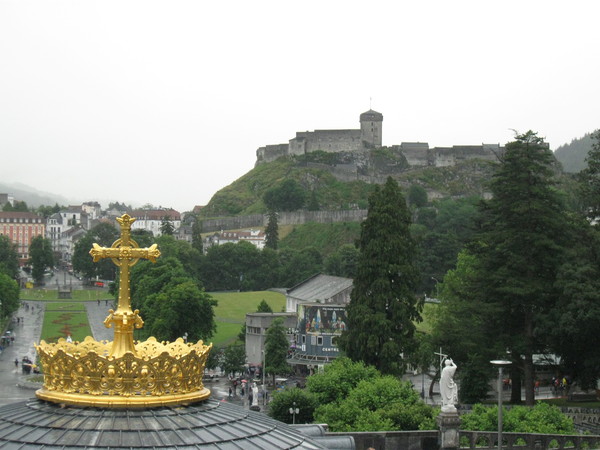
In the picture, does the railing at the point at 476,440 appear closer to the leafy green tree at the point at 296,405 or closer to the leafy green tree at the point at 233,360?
the leafy green tree at the point at 296,405

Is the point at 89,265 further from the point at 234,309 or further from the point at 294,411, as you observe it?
the point at 294,411

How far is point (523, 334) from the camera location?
149ft

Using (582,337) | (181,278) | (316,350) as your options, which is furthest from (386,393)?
(181,278)

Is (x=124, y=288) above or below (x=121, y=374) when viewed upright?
above

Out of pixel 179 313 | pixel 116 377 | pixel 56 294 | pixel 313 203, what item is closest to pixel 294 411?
pixel 116 377

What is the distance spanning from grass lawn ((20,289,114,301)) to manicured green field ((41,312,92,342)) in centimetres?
1914

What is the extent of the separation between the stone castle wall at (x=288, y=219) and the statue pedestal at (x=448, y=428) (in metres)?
134

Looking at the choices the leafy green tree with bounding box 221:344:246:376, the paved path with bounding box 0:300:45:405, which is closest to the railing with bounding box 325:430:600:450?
the paved path with bounding box 0:300:45:405

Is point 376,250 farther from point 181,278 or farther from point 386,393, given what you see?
point 181,278

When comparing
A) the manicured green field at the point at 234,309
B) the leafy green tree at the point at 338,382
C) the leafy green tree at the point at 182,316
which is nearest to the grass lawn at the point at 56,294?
the manicured green field at the point at 234,309

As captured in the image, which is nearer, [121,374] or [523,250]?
[121,374]

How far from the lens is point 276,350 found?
227ft

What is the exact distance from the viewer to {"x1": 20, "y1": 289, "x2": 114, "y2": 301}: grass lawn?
132 m

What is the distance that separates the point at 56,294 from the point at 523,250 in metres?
104
